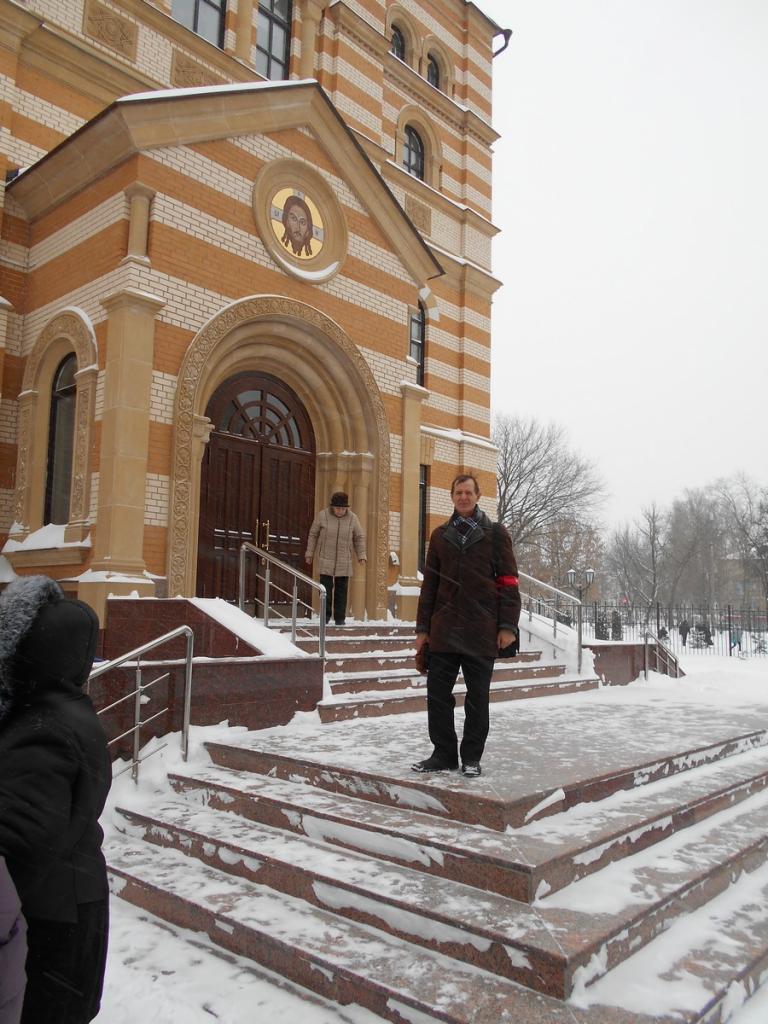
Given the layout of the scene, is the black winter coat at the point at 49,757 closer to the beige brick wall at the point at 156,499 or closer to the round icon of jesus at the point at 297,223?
the beige brick wall at the point at 156,499

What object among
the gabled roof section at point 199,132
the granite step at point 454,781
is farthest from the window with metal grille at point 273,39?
the granite step at point 454,781

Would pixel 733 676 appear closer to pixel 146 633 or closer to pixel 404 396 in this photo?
pixel 404 396

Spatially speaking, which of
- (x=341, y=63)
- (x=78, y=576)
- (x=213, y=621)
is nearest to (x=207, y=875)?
(x=213, y=621)

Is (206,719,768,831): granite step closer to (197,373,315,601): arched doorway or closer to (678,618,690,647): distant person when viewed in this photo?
(197,373,315,601): arched doorway

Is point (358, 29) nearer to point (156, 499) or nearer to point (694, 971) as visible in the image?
point (156, 499)

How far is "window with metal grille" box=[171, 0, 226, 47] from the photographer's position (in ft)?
45.4

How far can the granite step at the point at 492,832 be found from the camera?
12.5 feet

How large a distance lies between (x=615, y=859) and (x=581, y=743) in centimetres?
210

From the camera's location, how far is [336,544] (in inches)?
389

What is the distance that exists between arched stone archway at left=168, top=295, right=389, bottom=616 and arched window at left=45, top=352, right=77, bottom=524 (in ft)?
5.47

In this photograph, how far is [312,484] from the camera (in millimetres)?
11688

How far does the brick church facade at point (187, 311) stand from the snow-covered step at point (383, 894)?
424 centimetres

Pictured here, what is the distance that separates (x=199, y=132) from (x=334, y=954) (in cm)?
946

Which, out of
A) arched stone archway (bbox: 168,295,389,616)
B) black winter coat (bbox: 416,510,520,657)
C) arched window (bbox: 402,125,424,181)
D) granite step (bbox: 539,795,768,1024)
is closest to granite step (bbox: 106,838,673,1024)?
granite step (bbox: 539,795,768,1024)
